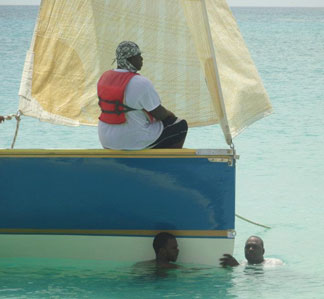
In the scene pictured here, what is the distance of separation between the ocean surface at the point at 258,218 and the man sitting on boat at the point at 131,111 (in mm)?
854

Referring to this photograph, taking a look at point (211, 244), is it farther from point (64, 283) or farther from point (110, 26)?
point (110, 26)

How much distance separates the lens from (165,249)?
5.76m

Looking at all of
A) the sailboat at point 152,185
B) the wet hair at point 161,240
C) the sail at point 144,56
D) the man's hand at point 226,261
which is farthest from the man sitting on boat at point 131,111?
the man's hand at point 226,261

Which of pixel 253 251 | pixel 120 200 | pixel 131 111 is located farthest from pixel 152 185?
pixel 253 251

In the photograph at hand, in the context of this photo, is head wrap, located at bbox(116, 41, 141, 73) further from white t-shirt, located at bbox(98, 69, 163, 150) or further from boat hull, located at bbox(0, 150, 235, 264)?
boat hull, located at bbox(0, 150, 235, 264)

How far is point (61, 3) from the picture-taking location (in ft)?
22.2

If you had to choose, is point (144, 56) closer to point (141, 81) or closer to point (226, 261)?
point (141, 81)

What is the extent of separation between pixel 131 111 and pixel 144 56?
102 cm

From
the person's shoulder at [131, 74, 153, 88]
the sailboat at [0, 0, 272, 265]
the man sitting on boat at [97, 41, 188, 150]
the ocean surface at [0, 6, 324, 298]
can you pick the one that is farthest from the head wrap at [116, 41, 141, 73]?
the ocean surface at [0, 6, 324, 298]

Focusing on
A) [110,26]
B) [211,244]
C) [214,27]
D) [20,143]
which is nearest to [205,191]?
[211,244]

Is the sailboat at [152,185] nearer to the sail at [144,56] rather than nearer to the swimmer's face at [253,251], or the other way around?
the sail at [144,56]

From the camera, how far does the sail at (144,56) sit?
614 cm

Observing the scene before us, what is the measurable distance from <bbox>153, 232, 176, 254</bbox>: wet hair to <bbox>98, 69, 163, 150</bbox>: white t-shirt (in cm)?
58

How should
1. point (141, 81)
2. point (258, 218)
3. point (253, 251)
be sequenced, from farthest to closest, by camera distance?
point (258, 218)
point (253, 251)
point (141, 81)
